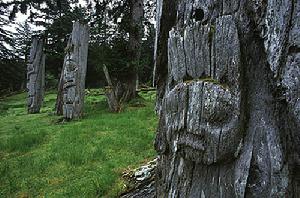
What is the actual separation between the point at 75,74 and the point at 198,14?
31.0 ft

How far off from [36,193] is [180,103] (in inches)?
A: 152

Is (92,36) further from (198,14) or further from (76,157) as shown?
(198,14)

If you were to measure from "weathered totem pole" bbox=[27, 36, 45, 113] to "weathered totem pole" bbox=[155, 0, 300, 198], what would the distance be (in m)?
13.3

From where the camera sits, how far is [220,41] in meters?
2.19

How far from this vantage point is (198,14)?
2.39m

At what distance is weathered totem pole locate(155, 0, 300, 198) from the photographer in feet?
6.70

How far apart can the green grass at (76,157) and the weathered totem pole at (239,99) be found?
2731 millimetres

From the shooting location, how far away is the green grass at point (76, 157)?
5270 millimetres

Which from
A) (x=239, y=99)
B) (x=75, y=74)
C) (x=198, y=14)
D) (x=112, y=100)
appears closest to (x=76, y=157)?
(x=198, y=14)

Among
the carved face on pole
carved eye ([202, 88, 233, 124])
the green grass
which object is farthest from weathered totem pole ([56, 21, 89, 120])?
carved eye ([202, 88, 233, 124])

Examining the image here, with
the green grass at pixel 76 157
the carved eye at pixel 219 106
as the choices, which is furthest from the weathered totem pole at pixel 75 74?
the carved eye at pixel 219 106

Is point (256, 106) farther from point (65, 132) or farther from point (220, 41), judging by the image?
point (65, 132)

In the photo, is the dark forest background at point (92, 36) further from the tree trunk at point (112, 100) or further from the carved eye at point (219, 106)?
the carved eye at point (219, 106)

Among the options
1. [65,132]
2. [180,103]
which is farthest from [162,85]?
[65,132]
